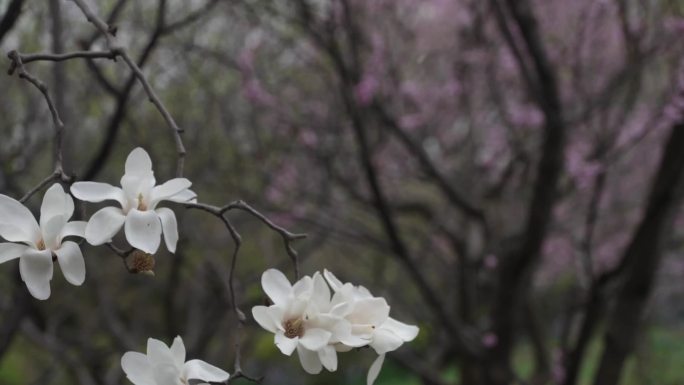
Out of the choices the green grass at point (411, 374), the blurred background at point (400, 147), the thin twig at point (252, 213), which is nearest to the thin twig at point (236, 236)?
the thin twig at point (252, 213)

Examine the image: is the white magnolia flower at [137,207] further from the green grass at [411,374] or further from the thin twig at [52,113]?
the green grass at [411,374]

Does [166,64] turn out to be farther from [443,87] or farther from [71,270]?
[71,270]

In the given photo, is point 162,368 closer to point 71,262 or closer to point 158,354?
point 158,354

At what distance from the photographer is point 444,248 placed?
7.32 m

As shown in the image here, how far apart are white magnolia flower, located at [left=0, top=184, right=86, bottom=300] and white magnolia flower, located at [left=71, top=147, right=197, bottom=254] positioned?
24 millimetres

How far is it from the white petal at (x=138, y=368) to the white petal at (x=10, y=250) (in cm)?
13

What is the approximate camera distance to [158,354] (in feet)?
2.39

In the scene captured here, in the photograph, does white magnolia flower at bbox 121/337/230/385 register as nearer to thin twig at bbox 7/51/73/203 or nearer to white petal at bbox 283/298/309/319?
white petal at bbox 283/298/309/319

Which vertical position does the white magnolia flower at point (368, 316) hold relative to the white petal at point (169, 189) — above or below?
below

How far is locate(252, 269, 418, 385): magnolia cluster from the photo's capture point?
2.44 ft

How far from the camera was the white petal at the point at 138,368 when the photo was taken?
72 cm

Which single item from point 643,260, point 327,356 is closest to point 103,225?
point 327,356

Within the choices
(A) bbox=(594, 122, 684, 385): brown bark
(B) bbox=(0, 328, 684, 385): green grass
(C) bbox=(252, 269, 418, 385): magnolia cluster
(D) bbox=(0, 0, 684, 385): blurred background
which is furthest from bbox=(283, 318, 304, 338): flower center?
(B) bbox=(0, 328, 684, 385): green grass

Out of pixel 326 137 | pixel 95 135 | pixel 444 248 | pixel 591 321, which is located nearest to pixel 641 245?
pixel 591 321
